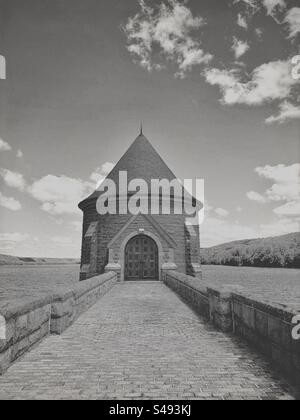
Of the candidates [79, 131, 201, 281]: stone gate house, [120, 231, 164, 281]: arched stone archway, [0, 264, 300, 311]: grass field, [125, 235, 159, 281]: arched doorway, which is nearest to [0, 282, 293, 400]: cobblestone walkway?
[0, 264, 300, 311]: grass field

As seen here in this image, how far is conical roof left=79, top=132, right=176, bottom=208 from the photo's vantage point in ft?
58.9

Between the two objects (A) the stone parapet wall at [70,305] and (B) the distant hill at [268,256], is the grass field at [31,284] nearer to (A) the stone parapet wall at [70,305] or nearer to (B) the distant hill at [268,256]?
(A) the stone parapet wall at [70,305]

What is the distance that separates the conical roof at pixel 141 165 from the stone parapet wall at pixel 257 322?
36.9 feet

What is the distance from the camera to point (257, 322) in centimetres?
439

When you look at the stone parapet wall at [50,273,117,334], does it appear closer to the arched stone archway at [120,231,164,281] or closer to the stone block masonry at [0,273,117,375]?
the stone block masonry at [0,273,117,375]

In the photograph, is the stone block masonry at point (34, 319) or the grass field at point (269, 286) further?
the grass field at point (269, 286)

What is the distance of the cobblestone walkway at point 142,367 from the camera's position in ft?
10.2

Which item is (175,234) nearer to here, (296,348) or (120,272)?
(120,272)

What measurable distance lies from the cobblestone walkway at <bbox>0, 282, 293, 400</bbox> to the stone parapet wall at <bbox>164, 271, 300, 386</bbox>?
20 centimetres

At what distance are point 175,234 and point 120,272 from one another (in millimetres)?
3630

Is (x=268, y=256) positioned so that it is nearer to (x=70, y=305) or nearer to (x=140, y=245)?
(x=140, y=245)

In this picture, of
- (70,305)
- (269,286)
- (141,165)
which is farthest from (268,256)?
(70,305)

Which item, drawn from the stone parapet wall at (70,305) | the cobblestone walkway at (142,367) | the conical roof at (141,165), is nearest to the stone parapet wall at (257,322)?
the cobblestone walkway at (142,367)
